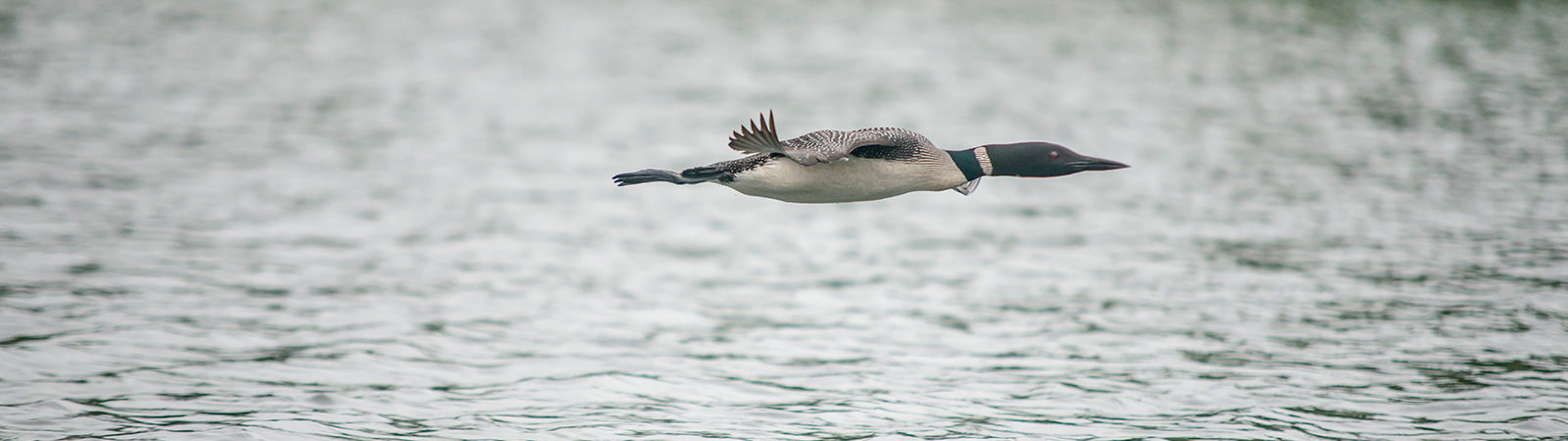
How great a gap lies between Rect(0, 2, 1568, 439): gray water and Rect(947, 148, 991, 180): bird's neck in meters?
5.05

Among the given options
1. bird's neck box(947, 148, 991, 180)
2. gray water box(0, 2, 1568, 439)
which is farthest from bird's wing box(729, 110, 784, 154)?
gray water box(0, 2, 1568, 439)

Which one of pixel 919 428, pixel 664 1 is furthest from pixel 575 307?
pixel 664 1

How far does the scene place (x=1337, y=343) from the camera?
18422 mm

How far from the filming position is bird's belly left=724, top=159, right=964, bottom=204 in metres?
9.48

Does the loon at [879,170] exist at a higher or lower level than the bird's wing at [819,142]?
lower

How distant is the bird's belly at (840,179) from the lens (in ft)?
31.1

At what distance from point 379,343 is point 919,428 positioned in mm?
7048

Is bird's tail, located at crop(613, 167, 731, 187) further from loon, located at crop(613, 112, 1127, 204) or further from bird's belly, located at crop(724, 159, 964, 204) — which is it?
bird's belly, located at crop(724, 159, 964, 204)

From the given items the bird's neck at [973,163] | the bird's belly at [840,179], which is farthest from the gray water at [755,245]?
the bird's neck at [973,163]

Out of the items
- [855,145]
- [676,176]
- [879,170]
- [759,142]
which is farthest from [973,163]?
[676,176]

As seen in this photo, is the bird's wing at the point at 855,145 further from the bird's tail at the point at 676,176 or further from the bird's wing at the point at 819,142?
the bird's tail at the point at 676,176

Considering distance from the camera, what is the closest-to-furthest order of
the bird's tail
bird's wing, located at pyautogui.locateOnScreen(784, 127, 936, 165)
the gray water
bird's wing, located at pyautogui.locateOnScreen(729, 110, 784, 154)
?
bird's wing, located at pyautogui.locateOnScreen(729, 110, 784, 154)
bird's wing, located at pyautogui.locateOnScreen(784, 127, 936, 165)
the bird's tail
the gray water

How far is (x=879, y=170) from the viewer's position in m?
9.59

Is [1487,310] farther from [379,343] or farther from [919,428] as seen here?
[379,343]
